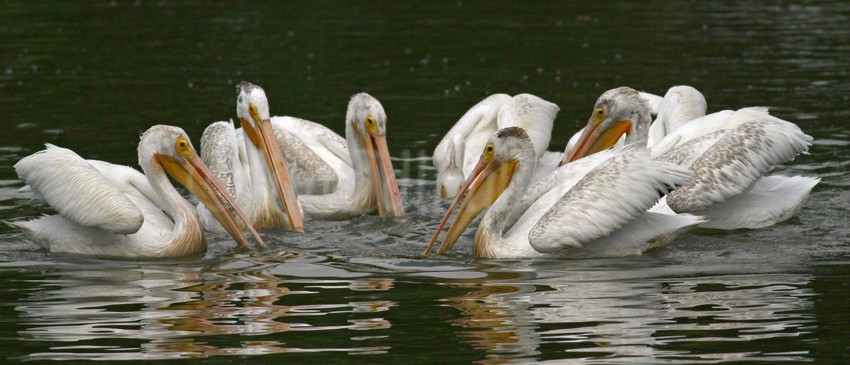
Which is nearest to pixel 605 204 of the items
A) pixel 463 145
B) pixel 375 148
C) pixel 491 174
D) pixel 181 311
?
pixel 491 174

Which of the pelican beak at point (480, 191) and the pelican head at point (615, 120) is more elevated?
the pelican head at point (615, 120)

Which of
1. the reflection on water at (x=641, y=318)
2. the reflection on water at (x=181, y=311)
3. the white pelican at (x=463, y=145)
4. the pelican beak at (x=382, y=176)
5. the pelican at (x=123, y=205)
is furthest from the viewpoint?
the white pelican at (x=463, y=145)

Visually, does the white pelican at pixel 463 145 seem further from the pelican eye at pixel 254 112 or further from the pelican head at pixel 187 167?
the pelican head at pixel 187 167

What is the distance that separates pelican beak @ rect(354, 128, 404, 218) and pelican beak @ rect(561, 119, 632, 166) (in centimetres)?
117

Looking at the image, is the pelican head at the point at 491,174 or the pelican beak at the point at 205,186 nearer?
the pelican head at the point at 491,174

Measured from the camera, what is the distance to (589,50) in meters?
14.9

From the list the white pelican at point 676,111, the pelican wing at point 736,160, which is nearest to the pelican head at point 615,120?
the pelican wing at point 736,160

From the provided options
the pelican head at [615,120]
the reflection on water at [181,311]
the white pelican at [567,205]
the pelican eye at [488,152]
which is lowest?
the reflection on water at [181,311]

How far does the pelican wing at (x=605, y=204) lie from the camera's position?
22.1ft

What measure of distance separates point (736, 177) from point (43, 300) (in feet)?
12.6

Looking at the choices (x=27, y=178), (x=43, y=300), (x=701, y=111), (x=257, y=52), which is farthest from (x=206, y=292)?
(x=257, y=52)

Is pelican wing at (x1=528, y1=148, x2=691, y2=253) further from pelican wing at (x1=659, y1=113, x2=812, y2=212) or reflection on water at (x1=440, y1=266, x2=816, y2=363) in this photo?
pelican wing at (x1=659, y1=113, x2=812, y2=212)

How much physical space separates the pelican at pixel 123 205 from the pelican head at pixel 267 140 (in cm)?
51

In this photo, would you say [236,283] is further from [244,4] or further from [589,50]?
[244,4]
